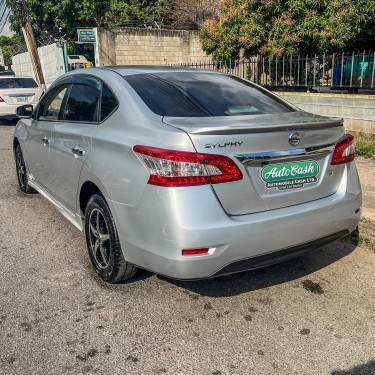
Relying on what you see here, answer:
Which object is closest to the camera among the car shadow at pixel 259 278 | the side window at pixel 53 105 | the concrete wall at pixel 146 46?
the car shadow at pixel 259 278

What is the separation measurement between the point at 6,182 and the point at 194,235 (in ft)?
16.4

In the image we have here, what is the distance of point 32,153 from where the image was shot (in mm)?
4695

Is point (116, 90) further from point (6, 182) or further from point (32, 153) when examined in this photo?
point (6, 182)

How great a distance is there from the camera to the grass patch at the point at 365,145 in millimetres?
7129

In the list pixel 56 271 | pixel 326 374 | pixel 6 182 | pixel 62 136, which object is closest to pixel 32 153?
pixel 62 136

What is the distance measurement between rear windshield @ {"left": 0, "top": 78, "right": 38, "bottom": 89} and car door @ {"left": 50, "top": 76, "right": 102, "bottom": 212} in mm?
10933

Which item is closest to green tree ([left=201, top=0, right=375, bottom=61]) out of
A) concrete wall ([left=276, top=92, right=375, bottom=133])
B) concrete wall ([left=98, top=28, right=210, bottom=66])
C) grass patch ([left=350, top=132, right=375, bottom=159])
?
concrete wall ([left=276, top=92, right=375, bottom=133])

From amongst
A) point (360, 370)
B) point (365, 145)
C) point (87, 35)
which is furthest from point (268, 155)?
point (87, 35)

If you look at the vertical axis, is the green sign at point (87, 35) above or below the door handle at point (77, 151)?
above

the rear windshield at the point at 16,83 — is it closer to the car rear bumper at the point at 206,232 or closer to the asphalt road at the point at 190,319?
the asphalt road at the point at 190,319

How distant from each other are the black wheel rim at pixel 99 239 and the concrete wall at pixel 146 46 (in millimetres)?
20091

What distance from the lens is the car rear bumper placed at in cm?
246

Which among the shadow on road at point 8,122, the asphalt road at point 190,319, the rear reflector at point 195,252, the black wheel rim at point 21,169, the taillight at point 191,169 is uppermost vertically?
the taillight at point 191,169

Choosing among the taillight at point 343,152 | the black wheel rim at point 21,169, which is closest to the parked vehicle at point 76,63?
the black wheel rim at point 21,169
